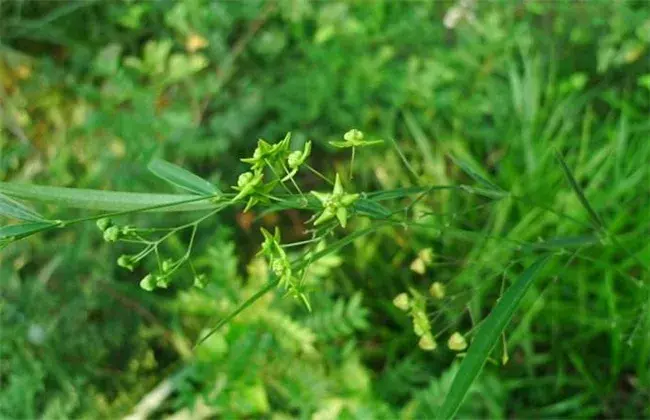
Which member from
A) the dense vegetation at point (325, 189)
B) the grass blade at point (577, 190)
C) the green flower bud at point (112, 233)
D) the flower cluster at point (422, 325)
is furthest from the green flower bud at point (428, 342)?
the dense vegetation at point (325, 189)

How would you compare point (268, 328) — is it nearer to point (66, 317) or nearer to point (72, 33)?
point (66, 317)

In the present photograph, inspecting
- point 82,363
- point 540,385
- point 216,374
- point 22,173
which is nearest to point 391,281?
point 540,385

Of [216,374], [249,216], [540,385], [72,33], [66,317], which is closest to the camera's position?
[216,374]

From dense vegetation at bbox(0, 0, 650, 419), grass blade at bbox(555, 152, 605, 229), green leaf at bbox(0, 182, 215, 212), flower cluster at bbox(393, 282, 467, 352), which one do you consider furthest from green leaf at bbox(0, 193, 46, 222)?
dense vegetation at bbox(0, 0, 650, 419)

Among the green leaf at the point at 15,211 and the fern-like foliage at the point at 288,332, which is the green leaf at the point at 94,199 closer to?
the green leaf at the point at 15,211

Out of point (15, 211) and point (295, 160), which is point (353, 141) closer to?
point (295, 160)
